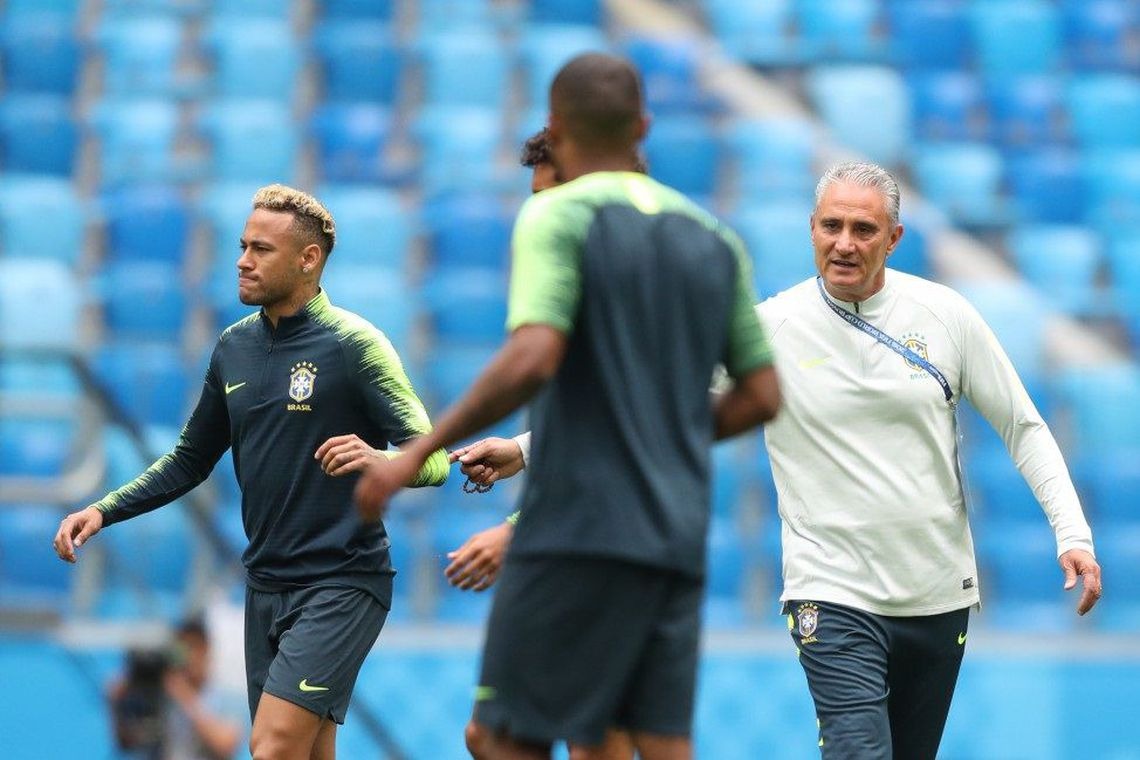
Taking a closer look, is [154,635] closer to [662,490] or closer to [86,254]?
[86,254]

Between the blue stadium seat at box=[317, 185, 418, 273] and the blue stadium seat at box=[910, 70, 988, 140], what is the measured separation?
4.39 metres

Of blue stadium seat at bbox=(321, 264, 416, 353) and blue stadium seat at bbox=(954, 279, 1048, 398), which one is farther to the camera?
blue stadium seat at bbox=(954, 279, 1048, 398)

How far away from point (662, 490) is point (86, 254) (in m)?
8.23

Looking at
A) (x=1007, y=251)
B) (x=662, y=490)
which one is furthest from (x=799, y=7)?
(x=662, y=490)

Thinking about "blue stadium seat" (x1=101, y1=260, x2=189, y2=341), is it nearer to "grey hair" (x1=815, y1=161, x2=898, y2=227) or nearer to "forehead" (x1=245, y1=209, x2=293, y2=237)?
"forehead" (x1=245, y1=209, x2=293, y2=237)

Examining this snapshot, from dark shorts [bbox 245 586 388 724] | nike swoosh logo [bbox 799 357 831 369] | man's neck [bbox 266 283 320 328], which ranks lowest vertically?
dark shorts [bbox 245 586 388 724]

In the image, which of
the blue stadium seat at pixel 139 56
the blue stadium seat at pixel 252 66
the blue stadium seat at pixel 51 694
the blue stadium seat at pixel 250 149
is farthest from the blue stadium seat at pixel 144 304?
the blue stadium seat at pixel 51 694

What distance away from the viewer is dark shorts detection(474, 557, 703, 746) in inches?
139

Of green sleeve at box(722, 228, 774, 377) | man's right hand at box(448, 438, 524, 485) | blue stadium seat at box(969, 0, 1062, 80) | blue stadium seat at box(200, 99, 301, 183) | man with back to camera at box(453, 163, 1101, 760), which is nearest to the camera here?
green sleeve at box(722, 228, 774, 377)

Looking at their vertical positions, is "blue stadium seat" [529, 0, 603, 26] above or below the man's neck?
above

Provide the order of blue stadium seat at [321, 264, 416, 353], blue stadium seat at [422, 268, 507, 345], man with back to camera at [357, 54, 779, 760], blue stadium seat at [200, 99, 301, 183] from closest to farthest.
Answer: man with back to camera at [357, 54, 779, 760] < blue stadium seat at [321, 264, 416, 353] < blue stadium seat at [422, 268, 507, 345] < blue stadium seat at [200, 99, 301, 183]

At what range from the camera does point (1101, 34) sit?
1478 centimetres

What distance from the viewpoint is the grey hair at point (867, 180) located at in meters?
5.16

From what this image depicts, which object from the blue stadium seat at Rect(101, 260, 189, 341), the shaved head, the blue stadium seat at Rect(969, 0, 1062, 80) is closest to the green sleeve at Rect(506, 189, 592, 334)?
the shaved head
